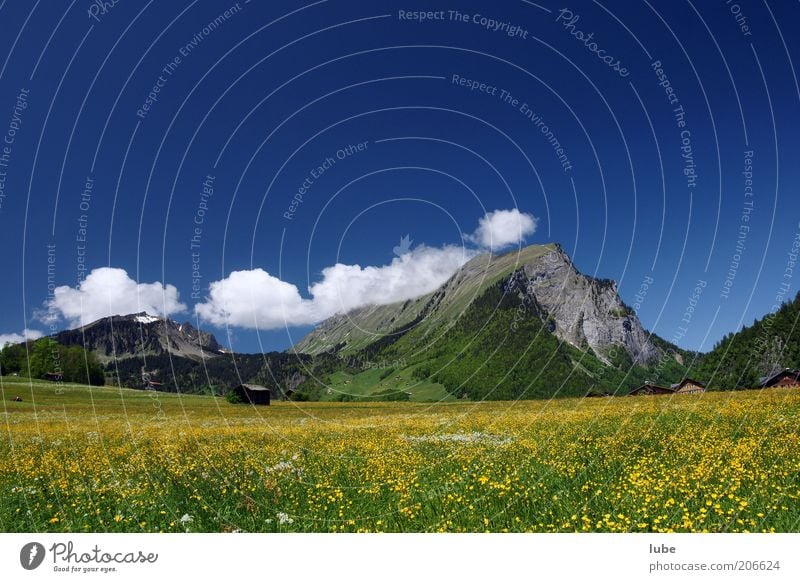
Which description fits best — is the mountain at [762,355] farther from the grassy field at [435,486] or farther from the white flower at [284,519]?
the white flower at [284,519]

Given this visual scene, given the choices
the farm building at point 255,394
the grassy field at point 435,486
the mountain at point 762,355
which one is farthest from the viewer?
the farm building at point 255,394

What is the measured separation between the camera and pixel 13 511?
7.62 metres

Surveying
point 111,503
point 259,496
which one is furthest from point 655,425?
point 111,503
